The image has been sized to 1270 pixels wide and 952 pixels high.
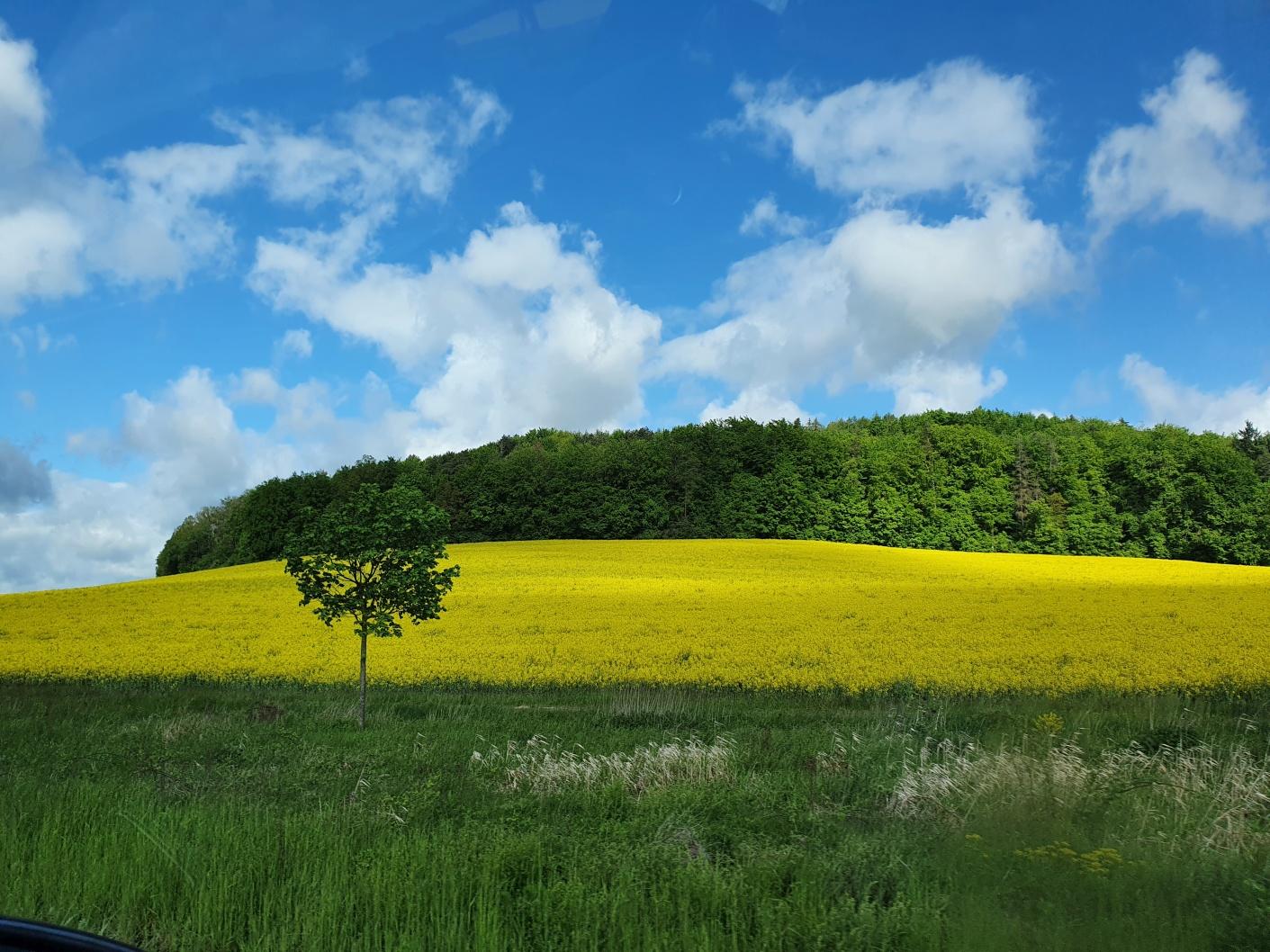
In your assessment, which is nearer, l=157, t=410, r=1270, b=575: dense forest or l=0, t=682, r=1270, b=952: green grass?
l=0, t=682, r=1270, b=952: green grass

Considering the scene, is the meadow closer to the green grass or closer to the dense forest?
the green grass

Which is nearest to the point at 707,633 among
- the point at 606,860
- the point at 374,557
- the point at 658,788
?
the point at 374,557

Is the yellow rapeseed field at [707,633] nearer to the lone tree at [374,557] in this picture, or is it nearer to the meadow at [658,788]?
the meadow at [658,788]

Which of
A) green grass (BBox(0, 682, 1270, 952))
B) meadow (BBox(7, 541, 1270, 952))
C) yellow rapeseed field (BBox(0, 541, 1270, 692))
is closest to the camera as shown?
green grass (BBox(0, 682, 1270, 952))

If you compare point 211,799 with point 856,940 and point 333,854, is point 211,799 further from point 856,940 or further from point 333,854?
point 856,940

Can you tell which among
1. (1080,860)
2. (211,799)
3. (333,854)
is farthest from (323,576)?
(1080,860)

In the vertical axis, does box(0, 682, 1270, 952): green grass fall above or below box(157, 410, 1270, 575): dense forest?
below

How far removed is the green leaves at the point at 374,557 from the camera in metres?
14.6

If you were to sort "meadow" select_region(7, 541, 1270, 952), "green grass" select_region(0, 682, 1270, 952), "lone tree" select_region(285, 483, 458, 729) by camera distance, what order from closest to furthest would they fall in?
1. "green grass" select_region(0, 682, 1270, 952)
2. "meadow" select_region(7, 541, 1270, 952)
3. "lone tree" select_region(285, 483, 458, 729)

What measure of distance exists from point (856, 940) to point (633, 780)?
427 centimetres

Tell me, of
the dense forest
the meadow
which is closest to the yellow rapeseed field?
the meadow

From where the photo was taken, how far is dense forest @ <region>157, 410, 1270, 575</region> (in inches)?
2630

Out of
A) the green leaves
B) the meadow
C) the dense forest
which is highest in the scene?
the dense forest

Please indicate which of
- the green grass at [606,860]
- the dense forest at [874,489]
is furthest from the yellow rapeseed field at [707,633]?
the dense forest at [874,489]
